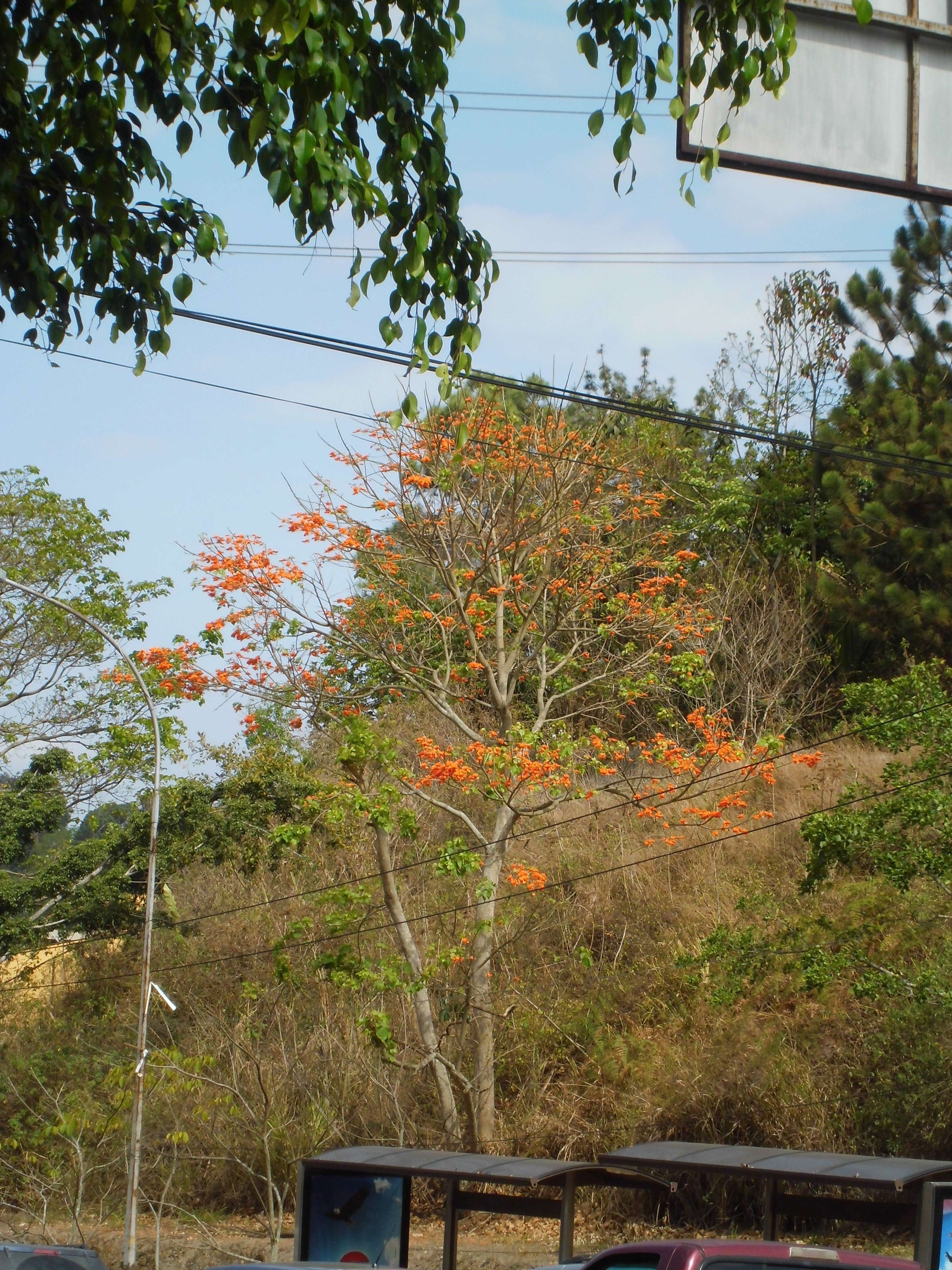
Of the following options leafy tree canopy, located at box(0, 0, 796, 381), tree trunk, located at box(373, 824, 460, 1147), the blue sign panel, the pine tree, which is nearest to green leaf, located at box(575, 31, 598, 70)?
leafy tree canopy, located at box(0, 0, 796, 381)

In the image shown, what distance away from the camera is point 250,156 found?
559cm

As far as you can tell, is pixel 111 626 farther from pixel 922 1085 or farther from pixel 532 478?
pixel 922 1085

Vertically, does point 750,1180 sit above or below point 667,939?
below

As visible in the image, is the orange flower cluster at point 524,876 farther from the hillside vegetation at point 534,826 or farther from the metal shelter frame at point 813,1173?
the metal shelter frame at point 813,1173

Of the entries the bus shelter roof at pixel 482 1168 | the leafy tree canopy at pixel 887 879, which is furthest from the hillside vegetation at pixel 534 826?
the bus shelter roof at pixel 482 1168

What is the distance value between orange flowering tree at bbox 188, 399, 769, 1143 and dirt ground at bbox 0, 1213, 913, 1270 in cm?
141

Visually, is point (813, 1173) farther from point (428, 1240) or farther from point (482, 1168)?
point (428, 1240)

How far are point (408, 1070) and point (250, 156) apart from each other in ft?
50.2

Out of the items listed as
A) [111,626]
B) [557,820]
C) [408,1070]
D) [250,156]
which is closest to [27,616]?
[111,626]

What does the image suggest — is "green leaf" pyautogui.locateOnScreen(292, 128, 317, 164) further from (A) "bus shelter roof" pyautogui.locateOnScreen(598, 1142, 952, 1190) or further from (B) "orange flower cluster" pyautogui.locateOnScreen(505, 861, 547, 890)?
(B) "orange flower cluster" pyautogui.locateOnScreen(505, 861, 547, 890)

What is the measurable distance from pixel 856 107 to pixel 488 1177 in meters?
7.85

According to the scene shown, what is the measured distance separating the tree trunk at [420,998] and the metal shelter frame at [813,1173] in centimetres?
606

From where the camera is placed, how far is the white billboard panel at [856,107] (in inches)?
226

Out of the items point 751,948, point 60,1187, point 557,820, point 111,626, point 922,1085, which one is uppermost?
point 111,626
